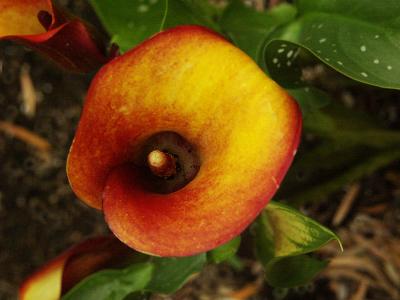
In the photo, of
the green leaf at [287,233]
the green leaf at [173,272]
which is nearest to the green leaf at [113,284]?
the green leaf at [173,272]

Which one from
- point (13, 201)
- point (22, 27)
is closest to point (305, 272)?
point (22, 27)

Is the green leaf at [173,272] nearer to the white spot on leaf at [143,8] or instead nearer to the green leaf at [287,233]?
the green leaf at [287,233]

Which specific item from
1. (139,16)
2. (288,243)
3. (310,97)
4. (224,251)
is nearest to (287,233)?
(288,243)

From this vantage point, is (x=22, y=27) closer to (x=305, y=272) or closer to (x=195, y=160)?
(x=195, y=160)

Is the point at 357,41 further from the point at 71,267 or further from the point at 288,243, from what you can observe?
the point at 71,267

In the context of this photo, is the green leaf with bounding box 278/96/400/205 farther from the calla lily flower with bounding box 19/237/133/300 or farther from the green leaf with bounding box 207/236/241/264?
the calla lily flower with bounding box 19/237/133/300

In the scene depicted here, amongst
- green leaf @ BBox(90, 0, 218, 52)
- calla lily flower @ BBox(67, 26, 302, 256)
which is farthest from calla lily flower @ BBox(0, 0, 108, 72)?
calla lily flower @ BBox(67, 26, 302, 256)
